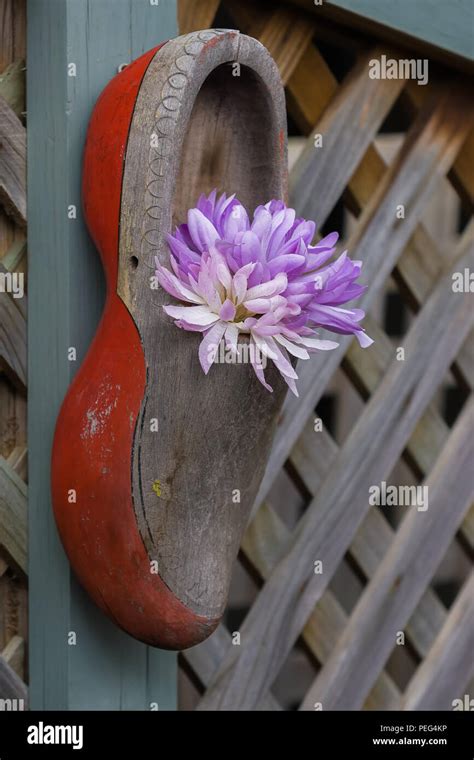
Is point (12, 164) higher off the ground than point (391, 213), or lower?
lower

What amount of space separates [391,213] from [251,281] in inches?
14.8

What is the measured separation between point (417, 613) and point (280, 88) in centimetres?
65

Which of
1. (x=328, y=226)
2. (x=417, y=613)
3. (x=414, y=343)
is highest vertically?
(x=328, y=226)

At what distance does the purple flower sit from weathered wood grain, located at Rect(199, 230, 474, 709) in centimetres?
33

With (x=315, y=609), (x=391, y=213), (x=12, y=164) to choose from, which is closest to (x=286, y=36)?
(x=391, y=213)

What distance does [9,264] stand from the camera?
92cm

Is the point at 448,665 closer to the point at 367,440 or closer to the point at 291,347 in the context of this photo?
the point at 367,440

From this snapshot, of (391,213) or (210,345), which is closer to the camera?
(210,345)

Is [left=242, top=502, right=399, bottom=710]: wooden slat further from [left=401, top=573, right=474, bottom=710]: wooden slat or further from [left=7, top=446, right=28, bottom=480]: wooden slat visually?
[left=7, top=446, right=28, bottom=480]: wooden slat

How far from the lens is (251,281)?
83cm

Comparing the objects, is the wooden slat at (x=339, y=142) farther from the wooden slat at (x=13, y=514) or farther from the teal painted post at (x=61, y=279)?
the wooden slat at (x=13, y=514)
